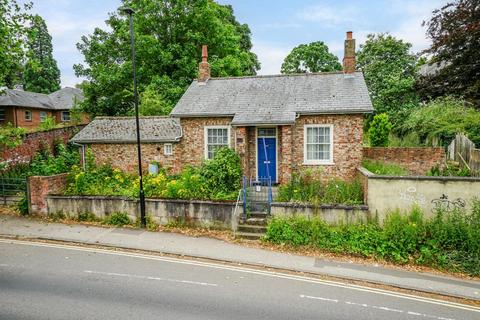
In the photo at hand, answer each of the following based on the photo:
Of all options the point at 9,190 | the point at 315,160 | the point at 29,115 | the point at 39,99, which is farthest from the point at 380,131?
the point at 39,99

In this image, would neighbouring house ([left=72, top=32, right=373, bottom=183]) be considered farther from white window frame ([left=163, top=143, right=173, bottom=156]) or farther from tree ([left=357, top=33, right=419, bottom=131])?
tree ([left=357, top=33, right=419, bottom=131])

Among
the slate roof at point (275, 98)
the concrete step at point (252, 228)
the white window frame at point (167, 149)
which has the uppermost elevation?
the slate roof at point (275, 98)

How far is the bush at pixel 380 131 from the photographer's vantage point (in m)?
20.9

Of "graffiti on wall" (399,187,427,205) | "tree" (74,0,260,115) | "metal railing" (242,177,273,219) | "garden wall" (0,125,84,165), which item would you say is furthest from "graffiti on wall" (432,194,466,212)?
"garden wall" (0,125,84,165)

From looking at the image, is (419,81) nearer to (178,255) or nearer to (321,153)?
(321,153)

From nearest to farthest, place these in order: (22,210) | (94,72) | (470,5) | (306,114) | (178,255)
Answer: (178,255) < (22,210) < (306,114) < (470,5) < (94,72)

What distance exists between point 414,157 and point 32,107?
36.7 meters

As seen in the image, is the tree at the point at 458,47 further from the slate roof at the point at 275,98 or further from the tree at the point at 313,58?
the tree at the point at 313,58

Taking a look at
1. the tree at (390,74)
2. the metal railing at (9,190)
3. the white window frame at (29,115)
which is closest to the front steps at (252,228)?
the metal railing at (9,190)

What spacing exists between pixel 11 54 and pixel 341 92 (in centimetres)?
1595

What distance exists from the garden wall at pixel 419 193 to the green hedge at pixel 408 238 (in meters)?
0.30

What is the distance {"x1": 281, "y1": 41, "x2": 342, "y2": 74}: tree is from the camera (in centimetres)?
4209

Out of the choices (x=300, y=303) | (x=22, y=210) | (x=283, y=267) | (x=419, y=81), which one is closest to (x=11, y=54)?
(x=22, y=210)

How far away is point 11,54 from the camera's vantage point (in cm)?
1387
